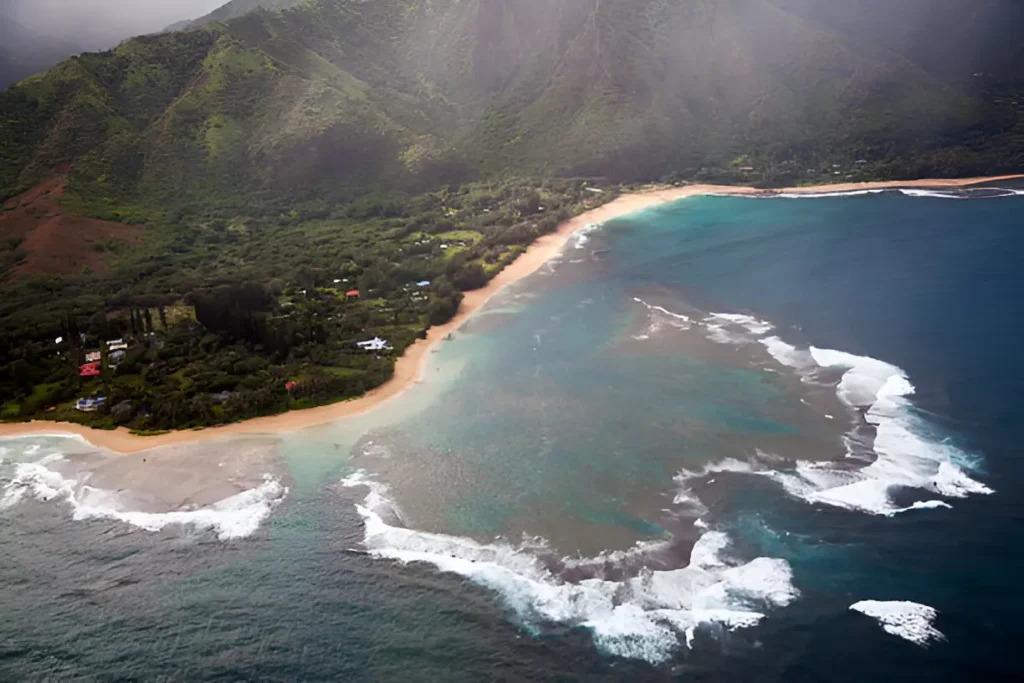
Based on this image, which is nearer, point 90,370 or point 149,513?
point 149,513

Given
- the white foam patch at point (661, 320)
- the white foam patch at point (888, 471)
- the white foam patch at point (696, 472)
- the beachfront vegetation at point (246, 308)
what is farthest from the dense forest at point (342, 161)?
the white foam patch at point (888, 471)

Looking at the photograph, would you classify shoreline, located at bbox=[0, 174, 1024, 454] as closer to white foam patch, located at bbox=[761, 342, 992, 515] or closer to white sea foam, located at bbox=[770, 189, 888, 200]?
white sea foam, located at bbox=[770, 189, 888, 200]

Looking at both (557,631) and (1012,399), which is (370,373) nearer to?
(557,631)

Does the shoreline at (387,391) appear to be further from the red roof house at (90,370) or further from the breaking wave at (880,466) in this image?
the breaking wave at (880,466)

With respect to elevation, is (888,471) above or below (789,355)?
below

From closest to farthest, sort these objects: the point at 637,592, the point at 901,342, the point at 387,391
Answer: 1. the point at 637,592
2. the point at 901,342
3. the point at 387,391

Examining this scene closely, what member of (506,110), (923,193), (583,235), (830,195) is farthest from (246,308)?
(506,110)

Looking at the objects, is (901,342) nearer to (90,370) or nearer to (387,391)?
(387,391)

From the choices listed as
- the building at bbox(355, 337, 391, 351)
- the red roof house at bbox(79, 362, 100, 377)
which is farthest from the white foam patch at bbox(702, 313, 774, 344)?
the red roof house at bbox(79, 362, 100, 377)
